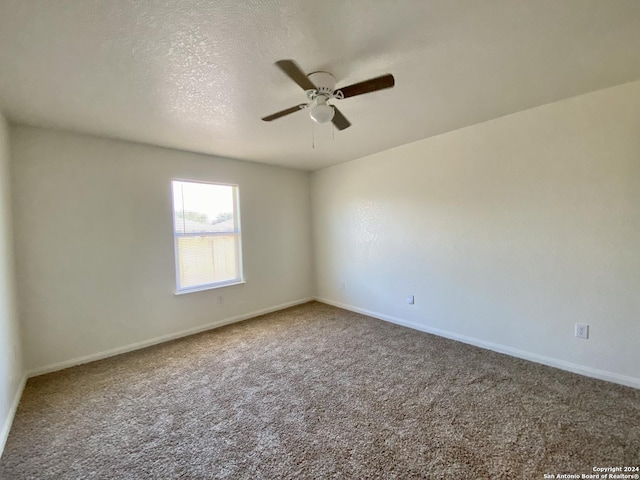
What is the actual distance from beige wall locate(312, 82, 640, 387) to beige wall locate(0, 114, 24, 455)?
3.80 meters

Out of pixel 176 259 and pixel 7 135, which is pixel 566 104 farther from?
pixel 7 135

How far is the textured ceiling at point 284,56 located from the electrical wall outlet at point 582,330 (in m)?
2.03

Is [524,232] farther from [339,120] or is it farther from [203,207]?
[203,207]

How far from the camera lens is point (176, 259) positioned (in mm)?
3551

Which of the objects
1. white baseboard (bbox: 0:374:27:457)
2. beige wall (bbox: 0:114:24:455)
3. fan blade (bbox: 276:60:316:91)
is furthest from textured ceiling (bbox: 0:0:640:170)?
white baseboard (bbox: 0:374:27:457)

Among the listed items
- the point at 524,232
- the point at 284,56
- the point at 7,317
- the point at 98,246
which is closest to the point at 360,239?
the point at 524,232

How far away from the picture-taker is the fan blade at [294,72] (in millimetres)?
1449

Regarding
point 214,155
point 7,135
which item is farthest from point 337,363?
point 7,135

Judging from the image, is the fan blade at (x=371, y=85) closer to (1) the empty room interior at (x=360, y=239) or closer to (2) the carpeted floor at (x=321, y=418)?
(1) the empty room interior at (x=360, y=239)

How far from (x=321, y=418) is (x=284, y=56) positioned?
8.08 ft

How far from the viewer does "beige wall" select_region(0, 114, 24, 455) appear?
1.97 metres

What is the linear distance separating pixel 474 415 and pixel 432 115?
260cm

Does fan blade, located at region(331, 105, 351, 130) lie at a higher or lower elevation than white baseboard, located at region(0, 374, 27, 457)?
higher

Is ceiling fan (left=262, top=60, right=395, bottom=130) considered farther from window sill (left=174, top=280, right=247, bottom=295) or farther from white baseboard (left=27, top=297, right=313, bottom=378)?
white baseboard (left=27, top=297, right=313, bottom=378)
